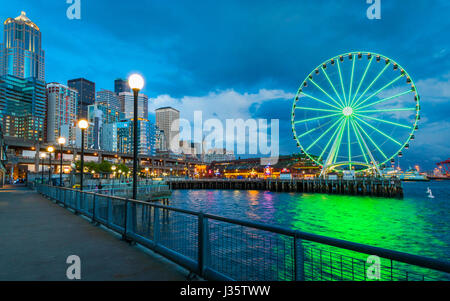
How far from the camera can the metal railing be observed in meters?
3.63

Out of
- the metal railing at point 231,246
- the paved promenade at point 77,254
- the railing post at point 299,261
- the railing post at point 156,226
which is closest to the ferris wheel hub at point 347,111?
the metal railing at point 231,246

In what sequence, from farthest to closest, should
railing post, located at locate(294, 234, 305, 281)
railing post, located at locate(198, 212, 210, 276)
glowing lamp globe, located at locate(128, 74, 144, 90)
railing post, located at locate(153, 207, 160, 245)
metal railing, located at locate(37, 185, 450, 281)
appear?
glowing lamp globe, located at locate(128, 74, 144, 90) < railing post, located at locate(153, 207, 160, 245) < railing post, located at locate(198, 212, 210, 276) < railing post, located at locate(294, 234, 305, 281) < metal railing, located at locate(37, 185, 450, 281)

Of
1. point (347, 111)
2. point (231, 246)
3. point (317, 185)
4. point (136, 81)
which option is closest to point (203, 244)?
point (231, 246)

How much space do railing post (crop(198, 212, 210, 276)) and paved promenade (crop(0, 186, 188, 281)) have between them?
484 mm

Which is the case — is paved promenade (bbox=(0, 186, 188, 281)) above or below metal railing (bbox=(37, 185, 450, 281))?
below

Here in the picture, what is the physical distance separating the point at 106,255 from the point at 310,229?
18.9m

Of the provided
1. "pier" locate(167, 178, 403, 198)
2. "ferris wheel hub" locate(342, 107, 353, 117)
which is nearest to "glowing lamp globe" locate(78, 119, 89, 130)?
"ferris wheel hub" locate(342, 107, 353, 117)

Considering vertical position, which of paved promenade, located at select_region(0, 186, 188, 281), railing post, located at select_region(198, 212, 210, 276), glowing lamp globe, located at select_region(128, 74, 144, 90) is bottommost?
paved promenade, located at select_region(0, 186, 188, 281)

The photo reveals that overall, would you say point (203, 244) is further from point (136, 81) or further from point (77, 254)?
point (136, 81)

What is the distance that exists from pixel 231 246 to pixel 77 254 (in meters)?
4.17

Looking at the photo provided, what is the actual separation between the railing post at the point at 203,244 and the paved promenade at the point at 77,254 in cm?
48

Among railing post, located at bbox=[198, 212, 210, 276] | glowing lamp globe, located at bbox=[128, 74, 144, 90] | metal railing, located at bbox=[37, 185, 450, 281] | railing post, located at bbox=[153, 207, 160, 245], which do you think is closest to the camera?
metal railing, located at bbox=[37, 185, 450, 281]

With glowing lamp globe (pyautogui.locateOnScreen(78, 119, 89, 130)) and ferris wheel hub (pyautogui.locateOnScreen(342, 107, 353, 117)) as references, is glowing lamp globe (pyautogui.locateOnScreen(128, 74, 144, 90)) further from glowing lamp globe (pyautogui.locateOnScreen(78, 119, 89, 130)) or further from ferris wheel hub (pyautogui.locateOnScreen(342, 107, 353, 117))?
ferris wheel hub (pyautogui.locateOnScreen(342, 107, 353, 117))

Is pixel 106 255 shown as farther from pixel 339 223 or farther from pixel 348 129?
pixel 348 129
